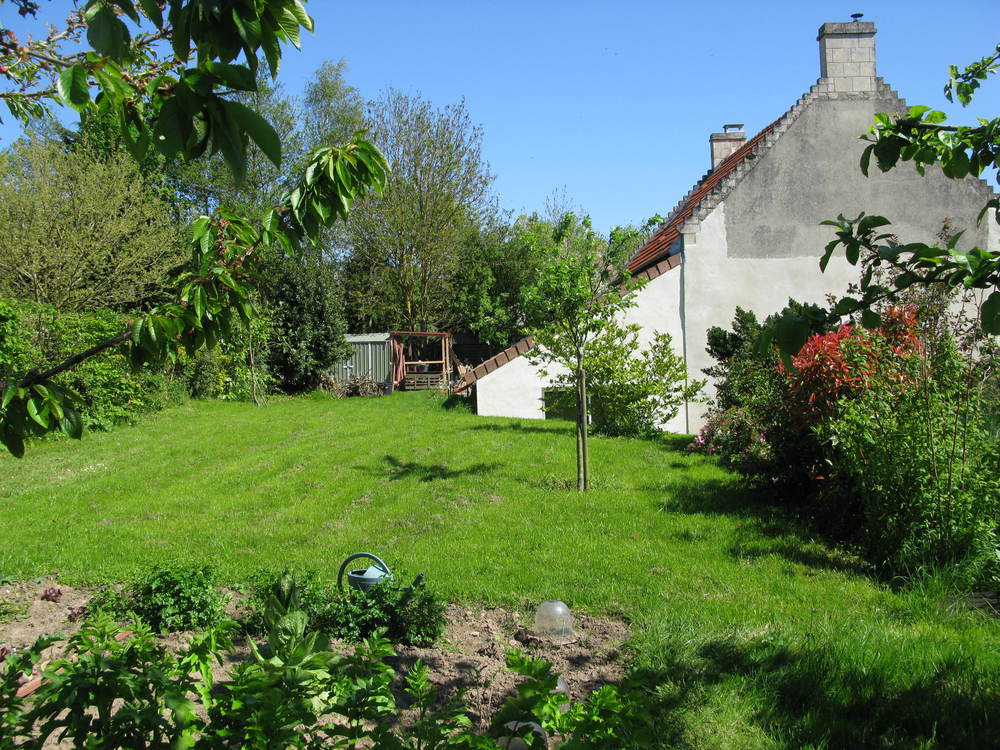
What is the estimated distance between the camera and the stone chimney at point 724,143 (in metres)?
23.0

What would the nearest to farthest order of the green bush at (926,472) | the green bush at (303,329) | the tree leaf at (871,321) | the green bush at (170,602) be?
the tree leaf at (871,321) < the green bush at (170,602) < the green bush at (926,472) < the green bush at (303,329)

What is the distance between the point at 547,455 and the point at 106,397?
9525 mm

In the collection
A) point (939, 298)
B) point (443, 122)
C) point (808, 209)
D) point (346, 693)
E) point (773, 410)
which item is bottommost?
point (346, 693)

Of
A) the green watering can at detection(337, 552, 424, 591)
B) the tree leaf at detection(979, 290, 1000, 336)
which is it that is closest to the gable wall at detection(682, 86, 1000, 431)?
the green watering can at detection(337, 552, 424, 591)

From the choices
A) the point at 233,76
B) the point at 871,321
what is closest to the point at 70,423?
the point at 233,76

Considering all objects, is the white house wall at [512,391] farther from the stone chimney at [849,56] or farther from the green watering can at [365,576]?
the green watering can at [365,576]

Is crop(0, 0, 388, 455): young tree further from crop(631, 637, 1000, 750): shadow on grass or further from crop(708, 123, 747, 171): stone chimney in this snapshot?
crop(708, 123, 747, 171): stone chimney

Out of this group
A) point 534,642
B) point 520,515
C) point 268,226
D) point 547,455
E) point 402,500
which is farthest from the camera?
point 547,455

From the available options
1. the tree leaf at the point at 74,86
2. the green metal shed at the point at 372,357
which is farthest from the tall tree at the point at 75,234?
the tree leaf at the point at 74,86

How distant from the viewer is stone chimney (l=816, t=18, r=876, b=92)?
48.4ft

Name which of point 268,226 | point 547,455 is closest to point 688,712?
point 268,226

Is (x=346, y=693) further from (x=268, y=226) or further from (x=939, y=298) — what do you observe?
(x=939, y=298)

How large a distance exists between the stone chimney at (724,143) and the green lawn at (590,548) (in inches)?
551

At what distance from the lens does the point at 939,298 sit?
20.5 ft
